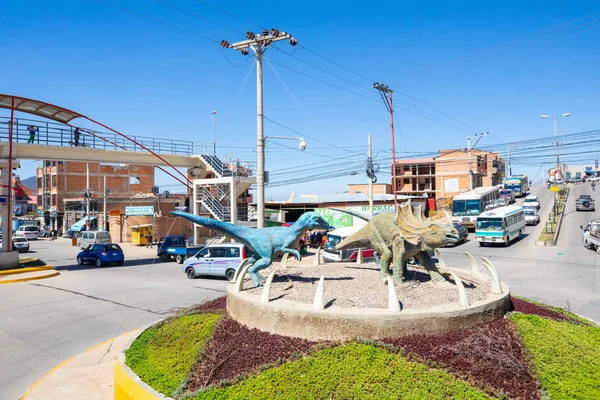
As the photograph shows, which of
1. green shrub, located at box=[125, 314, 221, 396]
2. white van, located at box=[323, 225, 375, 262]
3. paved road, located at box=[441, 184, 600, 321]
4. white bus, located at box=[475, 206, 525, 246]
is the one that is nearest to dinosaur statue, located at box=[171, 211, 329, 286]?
green shrub, located at box=[125, 314, 221, 396]

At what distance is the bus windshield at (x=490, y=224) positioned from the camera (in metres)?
29.3

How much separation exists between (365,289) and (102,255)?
66.6 feet

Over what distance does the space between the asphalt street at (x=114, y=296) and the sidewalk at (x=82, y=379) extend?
34cm

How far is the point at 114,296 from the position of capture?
16469 millimetres

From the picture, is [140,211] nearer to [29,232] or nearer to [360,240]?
[29,232]

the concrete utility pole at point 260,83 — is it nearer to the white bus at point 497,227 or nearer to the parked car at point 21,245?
the white bus at point 497,227

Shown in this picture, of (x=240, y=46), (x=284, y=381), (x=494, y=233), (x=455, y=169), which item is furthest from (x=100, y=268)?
(x=455, y=169)

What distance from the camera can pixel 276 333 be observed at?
8406 millimetres

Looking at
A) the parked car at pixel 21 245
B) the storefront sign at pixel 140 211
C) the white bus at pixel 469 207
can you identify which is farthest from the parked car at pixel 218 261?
the white bus at pixel 469 207

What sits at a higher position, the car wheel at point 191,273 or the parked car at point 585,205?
the parked car at point 585,205

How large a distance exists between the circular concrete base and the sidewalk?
318cm

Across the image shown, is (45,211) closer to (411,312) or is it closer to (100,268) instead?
(100,268)

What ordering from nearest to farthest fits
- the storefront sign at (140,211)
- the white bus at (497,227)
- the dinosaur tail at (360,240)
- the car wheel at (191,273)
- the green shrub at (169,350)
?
the green shrub at (169,350) → the dinosaur tail at (360,240) → the car wheel at (191,273) → the white bus at (497,227) → the storefront sign at (140,211)

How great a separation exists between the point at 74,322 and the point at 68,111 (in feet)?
40.4
